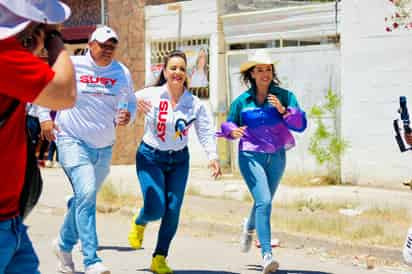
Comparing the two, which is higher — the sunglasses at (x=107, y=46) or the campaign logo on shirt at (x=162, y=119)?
the sunglasses at (x=107, y=46)

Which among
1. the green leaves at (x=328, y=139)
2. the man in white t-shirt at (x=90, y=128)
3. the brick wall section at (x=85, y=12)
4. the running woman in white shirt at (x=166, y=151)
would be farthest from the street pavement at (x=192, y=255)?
the brick wall section at (x=85, y=12)

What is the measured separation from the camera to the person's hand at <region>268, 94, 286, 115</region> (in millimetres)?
7688

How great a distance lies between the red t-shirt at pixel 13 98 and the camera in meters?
3.32

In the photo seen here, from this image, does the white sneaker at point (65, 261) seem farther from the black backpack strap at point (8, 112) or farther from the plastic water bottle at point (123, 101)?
the black backpack strap at point (8, 112)

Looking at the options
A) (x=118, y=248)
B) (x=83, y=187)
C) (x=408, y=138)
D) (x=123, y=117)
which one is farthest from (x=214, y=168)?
(x=118, y=248)

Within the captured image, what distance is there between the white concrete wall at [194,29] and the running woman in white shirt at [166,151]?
8913mm

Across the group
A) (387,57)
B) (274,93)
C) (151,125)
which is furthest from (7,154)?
(387,57)

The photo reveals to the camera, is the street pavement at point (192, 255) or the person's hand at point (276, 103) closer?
the person's hand at point (276, 103)

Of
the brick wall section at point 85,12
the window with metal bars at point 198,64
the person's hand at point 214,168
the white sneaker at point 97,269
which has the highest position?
the brick wall section at point 85,12

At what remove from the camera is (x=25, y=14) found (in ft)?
11.0

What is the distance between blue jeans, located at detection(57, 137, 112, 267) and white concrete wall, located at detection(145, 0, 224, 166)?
9377 millimetres

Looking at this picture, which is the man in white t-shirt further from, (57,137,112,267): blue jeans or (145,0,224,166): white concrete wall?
(145,0,224,166): white concrete wall

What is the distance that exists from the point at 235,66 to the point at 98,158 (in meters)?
9.20

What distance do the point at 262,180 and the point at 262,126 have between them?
1.68 feet
